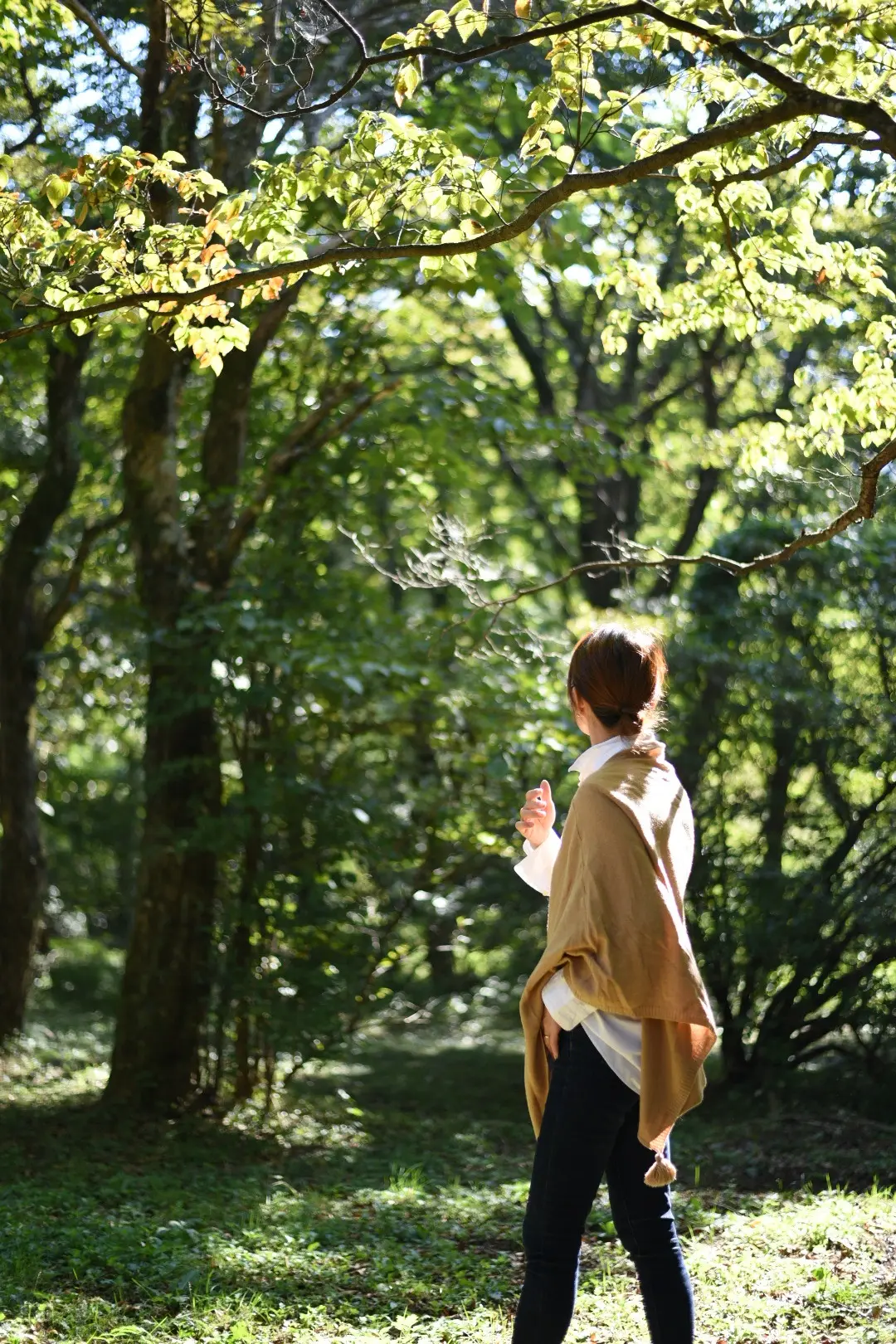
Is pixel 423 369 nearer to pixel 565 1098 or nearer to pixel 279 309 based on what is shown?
pixel 279 309

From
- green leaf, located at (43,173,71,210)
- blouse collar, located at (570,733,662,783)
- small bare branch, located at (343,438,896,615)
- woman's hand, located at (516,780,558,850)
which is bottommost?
woman's hand, located at (516,780,558,850)

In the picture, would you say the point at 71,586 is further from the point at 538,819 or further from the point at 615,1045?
the point at 615,1045

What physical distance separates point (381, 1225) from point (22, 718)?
607 cm

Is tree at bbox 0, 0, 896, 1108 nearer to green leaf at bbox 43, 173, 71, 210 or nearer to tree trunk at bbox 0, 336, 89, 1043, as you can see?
green leaf at bbox 43, 173, 71, 210

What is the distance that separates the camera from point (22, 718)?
9.95 metres

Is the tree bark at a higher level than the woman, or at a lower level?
higher

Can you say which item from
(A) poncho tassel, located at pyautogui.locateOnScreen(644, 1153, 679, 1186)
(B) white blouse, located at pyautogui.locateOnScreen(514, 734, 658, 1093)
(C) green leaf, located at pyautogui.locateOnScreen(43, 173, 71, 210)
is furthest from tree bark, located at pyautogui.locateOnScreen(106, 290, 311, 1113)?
(A) poncho tassel, located at pyautogui.locateOnScreen(644, 1153, 679, 1186)

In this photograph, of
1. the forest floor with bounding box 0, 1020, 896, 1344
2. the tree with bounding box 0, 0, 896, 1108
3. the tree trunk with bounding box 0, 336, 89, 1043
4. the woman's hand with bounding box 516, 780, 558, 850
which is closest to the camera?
the woman's hand with bounding box 516, 780, 558, 850

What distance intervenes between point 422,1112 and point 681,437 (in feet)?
29.5

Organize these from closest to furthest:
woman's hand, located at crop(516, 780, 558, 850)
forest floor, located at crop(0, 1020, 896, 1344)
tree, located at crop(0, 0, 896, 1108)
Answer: woman's hand, located at crop(516, 780, 558, 850), tree, located at crop(0, 0, 896, 1108), forest floor, located at crop(0, 1020, 896, 1344)

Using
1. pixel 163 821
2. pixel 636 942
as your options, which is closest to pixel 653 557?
pixel 636 942

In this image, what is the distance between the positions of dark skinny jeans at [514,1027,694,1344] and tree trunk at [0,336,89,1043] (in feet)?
24.7

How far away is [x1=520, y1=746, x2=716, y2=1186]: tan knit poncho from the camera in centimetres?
267

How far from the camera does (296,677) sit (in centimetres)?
731
